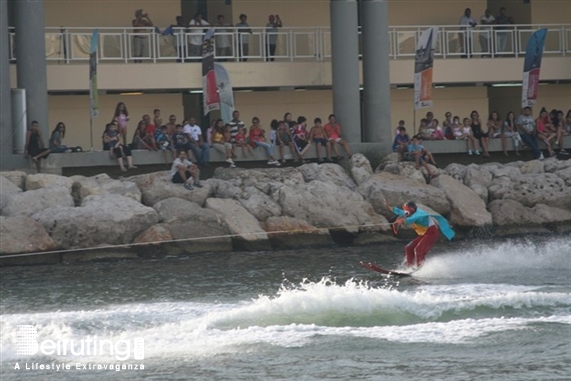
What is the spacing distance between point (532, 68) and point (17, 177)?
1470 cm

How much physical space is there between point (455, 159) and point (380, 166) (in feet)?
10.8

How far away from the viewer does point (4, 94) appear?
3259cm

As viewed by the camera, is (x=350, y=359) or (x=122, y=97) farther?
(x=122, y=97)

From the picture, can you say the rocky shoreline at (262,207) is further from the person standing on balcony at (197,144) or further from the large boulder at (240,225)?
the person standing on balcony at (197,144)

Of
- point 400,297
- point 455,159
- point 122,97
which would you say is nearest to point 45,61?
point 122,97

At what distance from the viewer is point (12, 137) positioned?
108 feet

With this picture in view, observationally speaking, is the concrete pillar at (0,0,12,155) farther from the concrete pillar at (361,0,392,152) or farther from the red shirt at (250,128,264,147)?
the concrete pillar at (361,0,392,152)

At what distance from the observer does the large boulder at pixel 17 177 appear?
30297 millimetres

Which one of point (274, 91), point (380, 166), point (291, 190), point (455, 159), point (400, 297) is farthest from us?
point (274, 91)

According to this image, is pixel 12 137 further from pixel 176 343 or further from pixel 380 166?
pixel 176 343

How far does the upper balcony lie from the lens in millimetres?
35000

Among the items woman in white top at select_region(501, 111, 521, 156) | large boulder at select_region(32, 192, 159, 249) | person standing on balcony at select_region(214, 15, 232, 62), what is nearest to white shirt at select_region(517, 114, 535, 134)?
woman in white top at select_region(501, 111, 521, 156)

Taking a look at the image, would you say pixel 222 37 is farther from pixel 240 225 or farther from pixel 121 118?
pixel 240 225

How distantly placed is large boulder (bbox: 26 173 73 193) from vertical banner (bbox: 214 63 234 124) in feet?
15.2
